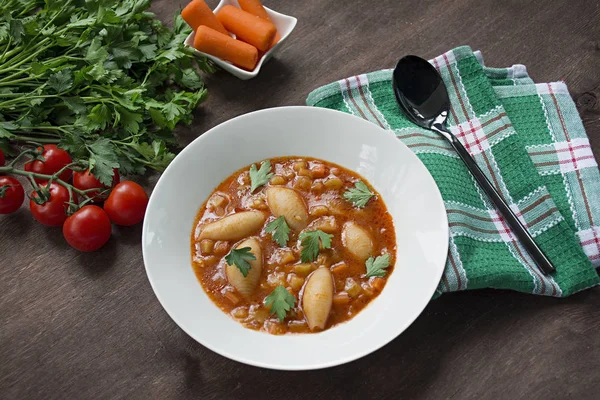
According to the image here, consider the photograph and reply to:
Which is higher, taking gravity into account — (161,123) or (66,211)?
(161,123)

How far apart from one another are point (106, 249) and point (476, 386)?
1670mm

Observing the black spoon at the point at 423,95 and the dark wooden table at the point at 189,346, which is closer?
the dark wooden table at the point at 189,346

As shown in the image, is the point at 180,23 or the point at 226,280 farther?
the point at 180,23

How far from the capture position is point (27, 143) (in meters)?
2.83

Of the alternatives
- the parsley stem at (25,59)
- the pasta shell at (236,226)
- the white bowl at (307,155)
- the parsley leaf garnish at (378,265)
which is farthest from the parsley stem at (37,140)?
the parsley leaf garnish at (378,265)

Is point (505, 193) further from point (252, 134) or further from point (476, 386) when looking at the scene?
point (252, 134)

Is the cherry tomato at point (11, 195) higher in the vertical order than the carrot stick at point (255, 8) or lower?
lower

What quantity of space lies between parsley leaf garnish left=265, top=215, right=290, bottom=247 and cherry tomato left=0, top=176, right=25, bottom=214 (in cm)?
114

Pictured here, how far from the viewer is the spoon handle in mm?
2504

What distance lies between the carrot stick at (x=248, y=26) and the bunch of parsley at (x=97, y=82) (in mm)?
213

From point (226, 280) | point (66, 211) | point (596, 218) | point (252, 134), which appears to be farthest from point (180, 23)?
point (596, 218)

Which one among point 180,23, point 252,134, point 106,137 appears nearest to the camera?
point 252,134

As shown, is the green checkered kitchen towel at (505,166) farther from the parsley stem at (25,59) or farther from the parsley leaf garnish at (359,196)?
the parsley stem at (25,59)

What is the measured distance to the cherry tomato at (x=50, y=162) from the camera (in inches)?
104
